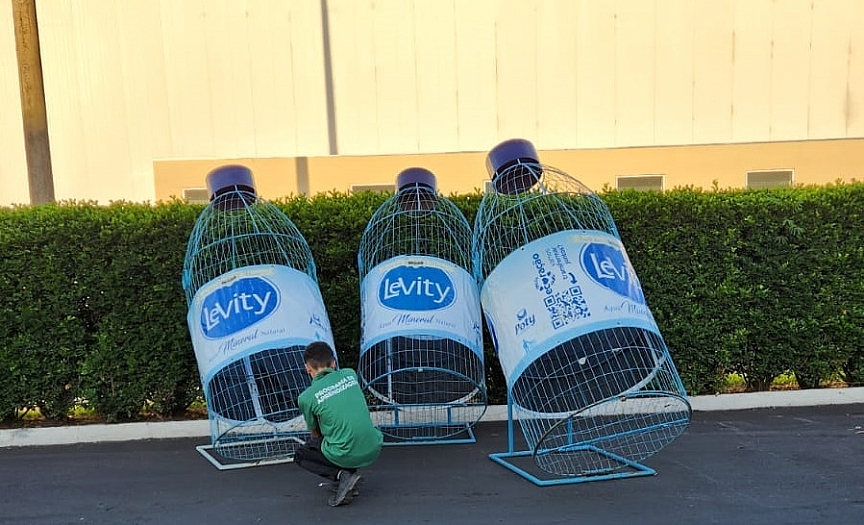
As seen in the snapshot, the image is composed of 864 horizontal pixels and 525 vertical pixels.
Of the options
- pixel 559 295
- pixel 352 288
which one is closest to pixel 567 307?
pixel 559 295

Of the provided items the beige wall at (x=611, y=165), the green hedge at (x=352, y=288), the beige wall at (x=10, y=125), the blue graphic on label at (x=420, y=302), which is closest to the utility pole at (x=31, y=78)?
the green hedge at (x=352, y=288)

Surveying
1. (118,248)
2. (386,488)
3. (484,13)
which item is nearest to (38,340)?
(118,248)

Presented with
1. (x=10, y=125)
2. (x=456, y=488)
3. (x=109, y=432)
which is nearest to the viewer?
(x=456, y=488)

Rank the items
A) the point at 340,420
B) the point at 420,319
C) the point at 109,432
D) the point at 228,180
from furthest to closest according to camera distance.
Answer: the point at 109,432 < the point at 228,180 < the point at 420,319 < the point at 340,420

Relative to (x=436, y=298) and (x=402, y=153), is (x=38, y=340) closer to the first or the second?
(x=436, y=298)

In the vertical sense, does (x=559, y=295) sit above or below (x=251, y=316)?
above

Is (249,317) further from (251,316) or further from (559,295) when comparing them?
(559,295)

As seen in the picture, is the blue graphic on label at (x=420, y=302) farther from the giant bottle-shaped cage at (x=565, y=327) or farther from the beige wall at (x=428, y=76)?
the beige wall at (x=428, y=76)

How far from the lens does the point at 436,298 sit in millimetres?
5738

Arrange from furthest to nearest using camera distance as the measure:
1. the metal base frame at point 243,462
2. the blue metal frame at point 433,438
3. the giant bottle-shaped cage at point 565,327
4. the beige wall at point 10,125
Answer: the beige wall at point 10,125, the blue metal frame at point 433,438, the metal base frame at point 243,462, the giant bottle-shaped cage at point 565,327

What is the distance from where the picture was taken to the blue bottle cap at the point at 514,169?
225 inches

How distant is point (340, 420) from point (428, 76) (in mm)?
6862

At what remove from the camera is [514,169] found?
5.73m

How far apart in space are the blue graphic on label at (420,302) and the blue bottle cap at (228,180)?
1.48 metres
